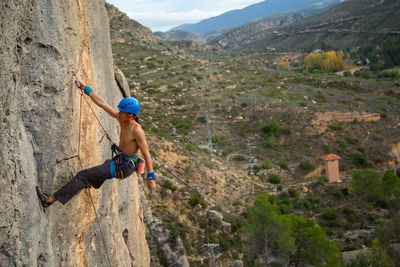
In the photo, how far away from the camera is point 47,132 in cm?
539

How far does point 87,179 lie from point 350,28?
15020 cm

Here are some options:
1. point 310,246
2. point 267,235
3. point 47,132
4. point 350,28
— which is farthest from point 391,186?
point 350,28

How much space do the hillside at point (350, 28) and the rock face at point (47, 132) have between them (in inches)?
4633

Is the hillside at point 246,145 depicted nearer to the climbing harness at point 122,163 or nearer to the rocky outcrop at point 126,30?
the rocky outcrop at point 126,30

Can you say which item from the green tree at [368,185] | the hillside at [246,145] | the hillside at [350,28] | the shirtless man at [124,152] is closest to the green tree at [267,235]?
the hillside at [246,145]

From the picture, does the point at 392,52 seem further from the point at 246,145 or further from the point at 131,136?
the point at 131,136

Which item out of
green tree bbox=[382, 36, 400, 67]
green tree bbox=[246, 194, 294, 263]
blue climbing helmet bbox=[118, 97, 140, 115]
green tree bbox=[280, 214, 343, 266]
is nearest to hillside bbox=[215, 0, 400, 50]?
green tree bbox=[382, 36, 400, 67]

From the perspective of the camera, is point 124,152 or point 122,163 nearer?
point 122,163

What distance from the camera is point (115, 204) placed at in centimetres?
770

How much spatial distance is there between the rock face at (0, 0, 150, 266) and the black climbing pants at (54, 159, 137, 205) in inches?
8.2

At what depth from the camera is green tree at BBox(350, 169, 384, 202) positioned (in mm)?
32844

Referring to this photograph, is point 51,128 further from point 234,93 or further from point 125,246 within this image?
point 234,93

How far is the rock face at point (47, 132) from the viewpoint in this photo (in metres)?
4.70

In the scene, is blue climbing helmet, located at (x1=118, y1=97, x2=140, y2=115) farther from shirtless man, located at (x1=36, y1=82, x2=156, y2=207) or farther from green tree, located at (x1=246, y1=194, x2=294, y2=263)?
green tree, located at (x1=246, y1=194, x2=294, y2=263)
